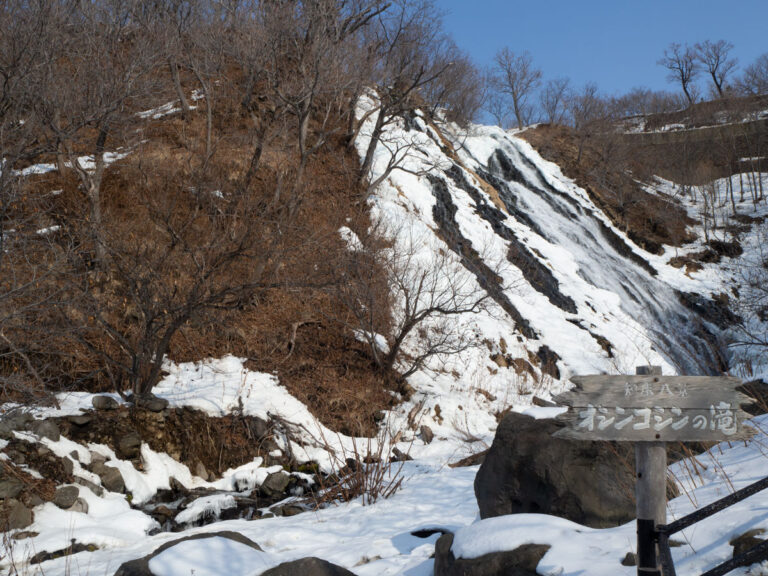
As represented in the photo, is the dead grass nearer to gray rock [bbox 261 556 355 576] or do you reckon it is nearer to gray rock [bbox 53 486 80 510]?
gray rock [bbox 53 486 80 510]

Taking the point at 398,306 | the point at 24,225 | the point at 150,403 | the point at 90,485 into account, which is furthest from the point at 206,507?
the point at 398,306

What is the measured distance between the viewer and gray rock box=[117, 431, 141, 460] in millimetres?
7852

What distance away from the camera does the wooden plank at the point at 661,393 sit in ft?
9.25

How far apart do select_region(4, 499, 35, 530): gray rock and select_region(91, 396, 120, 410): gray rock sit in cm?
198

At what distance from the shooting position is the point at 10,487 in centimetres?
638

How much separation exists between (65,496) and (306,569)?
403 cm

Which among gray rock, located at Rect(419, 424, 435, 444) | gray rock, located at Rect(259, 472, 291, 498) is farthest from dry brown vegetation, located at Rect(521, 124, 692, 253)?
gray rock, located at Rect(259, 472, 291, 498)

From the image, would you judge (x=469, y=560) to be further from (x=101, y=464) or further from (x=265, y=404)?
(x=265, y=404)

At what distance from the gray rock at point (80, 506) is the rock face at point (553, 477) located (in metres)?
4.40

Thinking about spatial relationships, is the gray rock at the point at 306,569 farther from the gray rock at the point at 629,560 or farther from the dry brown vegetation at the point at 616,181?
the dry brown vegetation at the point at 616,181

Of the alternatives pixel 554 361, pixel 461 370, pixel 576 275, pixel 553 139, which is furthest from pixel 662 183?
pixel 461 370

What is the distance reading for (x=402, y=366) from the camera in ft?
40.1

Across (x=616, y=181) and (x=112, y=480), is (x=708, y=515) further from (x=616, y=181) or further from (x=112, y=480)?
(x=616, y=181)

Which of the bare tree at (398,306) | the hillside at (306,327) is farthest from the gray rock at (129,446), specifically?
the bare tree at (398,306)
